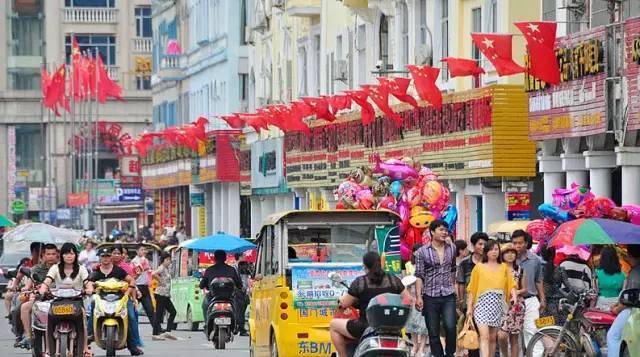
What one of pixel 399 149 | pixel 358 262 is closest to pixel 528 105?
pixel 399 149

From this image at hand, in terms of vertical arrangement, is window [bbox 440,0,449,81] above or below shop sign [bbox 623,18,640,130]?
above

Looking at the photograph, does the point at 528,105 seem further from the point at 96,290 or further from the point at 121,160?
the point at 121,160

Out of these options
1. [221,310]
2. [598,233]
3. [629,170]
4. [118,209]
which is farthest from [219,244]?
[118,209]

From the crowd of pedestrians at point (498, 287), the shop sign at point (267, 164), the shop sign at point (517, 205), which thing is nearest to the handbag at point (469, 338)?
the crowd of pedestrians at point (498, 287)

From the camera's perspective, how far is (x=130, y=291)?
2905 centimetres

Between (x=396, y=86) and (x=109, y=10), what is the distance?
82.0 metres

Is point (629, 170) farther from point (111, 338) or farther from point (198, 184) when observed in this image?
point (198, 184)

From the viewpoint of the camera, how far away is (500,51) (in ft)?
112

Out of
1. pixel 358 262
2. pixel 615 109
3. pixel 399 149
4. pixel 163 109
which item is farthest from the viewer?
pixel 163 109

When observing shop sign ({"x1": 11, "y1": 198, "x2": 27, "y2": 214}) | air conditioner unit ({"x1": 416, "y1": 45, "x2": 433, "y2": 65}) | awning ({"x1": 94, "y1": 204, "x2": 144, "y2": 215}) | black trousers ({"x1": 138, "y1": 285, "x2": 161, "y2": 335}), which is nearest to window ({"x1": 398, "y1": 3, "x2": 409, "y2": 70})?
air conditioner unit ({"x1": 416, "y1": 45, "x2": 433, "y2": 65})

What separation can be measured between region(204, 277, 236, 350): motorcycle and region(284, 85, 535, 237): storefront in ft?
23.6

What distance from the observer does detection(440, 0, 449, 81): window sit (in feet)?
141

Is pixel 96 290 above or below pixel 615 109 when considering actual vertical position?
below

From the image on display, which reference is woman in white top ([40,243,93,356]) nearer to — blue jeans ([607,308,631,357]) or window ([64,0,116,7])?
blue jeans ([607,308,631,357])
